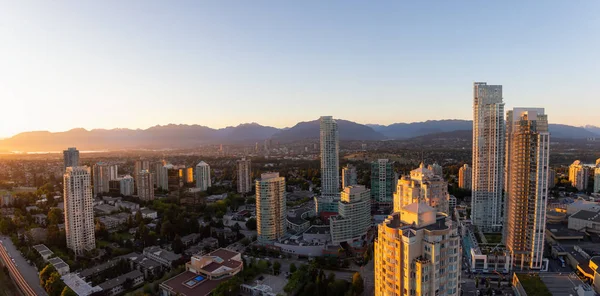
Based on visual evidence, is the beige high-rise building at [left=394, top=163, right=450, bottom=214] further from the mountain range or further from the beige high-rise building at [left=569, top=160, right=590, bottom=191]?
the mountain range

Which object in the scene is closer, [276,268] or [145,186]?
[276,268]

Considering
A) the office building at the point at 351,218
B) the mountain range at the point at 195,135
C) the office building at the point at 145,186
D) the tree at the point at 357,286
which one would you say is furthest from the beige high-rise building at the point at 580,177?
the mountain range at the point at 195,135

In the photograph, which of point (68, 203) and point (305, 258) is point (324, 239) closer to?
point (305, 258)

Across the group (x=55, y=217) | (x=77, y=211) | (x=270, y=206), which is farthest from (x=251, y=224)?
(x=55, y=217)

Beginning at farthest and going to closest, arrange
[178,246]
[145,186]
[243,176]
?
[243,176], [145,186], [178,246]

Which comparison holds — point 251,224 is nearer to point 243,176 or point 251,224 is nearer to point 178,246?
point 178,246

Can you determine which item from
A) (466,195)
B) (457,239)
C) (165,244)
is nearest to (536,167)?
(457,239)
